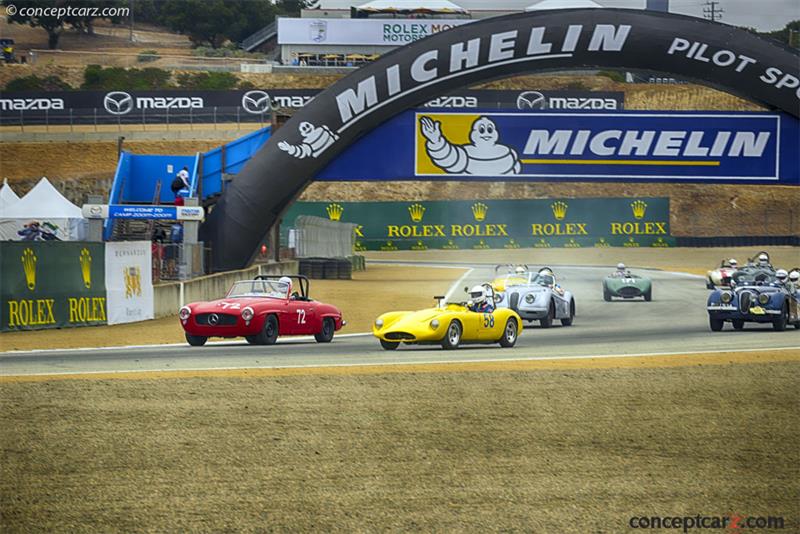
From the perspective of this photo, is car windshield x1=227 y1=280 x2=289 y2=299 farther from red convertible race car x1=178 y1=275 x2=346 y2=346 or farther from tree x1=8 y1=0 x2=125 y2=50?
tree x1=8 y1=0 x2=125 y2=50

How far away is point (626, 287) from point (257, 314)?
15.7 meters

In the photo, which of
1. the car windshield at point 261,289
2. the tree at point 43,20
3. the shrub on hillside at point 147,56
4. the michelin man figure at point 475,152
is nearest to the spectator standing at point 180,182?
the michelin man figure at point 475,152

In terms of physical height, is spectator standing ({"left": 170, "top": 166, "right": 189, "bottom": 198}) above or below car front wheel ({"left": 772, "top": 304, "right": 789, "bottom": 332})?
above

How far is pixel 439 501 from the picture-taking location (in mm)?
9414

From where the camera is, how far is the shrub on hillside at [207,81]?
5869 cm

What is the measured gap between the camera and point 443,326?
1853 centimetres

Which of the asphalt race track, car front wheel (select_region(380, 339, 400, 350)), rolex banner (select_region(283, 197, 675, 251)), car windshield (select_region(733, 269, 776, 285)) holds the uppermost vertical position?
rolex banner (select_region(283, 197, 675, 251))

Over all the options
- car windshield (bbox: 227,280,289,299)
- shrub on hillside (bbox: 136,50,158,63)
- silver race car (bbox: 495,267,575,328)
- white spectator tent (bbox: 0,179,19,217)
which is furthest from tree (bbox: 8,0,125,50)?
silver race car (bbox: 495,267,575,328)

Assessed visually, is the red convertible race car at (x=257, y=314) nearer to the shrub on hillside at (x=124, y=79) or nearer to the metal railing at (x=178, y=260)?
the metal railing at (x=178, y=260)

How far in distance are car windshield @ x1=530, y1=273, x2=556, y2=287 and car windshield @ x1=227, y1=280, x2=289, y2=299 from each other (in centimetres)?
635

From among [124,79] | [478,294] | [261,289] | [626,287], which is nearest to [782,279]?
[478,294]

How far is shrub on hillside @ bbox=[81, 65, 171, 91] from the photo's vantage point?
58.2m

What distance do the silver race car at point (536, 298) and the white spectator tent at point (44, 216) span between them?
42.0 feet

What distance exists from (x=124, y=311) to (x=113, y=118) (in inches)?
1432
